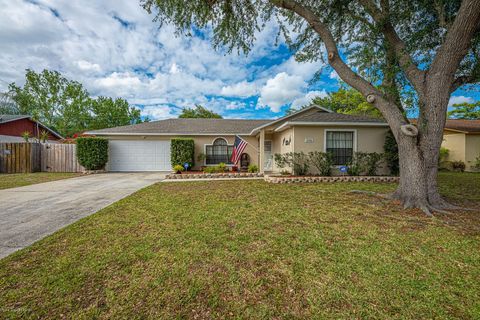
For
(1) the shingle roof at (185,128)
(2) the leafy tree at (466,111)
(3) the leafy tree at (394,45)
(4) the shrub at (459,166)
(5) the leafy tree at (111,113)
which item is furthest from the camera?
(5) the leafy tree at (111,113)

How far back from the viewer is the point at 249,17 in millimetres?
7785

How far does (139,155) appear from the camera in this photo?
13539 millimetres

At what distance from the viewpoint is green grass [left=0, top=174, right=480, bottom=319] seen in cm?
172

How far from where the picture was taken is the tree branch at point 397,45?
509 centimetres

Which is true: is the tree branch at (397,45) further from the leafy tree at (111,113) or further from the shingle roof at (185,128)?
the leafy tree at (111,113)

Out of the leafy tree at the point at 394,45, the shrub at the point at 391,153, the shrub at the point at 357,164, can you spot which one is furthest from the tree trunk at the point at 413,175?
the shrub at the point at 391,153

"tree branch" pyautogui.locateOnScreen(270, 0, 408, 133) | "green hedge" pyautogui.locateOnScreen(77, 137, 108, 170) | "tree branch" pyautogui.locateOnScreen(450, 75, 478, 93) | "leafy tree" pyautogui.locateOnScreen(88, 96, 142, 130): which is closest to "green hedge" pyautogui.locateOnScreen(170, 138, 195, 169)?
"green hedge" pyautogui.locateOnScreen(77, 137, 108, 170)

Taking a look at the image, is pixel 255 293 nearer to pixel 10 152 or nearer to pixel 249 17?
pixel 249 17

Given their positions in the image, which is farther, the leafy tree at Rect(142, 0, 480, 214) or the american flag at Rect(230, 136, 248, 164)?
the american flag at Rect(230, 136, 248, 164)

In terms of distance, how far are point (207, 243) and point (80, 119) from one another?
112 ft

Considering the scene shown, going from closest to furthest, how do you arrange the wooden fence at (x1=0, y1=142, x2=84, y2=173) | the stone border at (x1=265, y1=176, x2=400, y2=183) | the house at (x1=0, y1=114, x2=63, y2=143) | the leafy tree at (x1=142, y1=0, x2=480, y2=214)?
the leafy tree at (x1=142, y1=0, x2=480, y2=214) < the stone border at (x1=265, y1=176, x2=400, y2=183) < the wooden fence at (x1=0, y1=142, x2=84, y2=173) < the house at (x1=0, y1=114, x2=63, y2=143)

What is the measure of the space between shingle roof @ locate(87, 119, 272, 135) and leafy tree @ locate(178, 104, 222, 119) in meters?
18.8

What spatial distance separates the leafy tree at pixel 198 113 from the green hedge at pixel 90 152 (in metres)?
23.0

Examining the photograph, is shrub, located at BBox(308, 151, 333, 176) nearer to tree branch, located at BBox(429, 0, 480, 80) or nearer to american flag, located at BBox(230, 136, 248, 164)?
american flag, located at BBox(230, 136, 248, 164)
